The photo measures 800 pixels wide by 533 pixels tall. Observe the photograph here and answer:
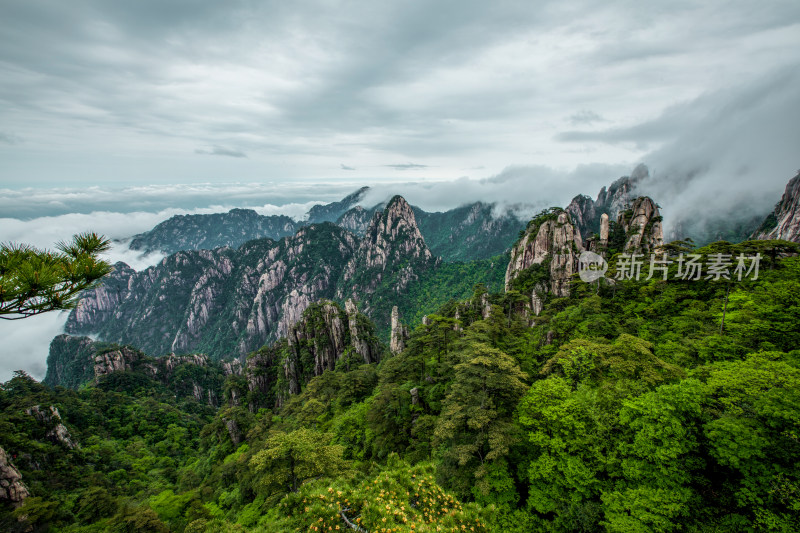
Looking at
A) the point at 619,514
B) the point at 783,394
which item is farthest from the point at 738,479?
the point at 619,514

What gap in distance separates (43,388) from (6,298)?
98727 millimetres

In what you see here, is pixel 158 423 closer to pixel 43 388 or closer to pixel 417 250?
pixel 43 388

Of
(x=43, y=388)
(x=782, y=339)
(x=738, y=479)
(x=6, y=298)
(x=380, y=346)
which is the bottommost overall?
(x=43, y=388)

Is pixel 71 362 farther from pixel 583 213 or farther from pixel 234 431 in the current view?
pixel 583 213

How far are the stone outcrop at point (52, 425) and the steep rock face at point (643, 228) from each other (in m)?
94.5

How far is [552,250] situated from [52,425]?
8876 centimetres

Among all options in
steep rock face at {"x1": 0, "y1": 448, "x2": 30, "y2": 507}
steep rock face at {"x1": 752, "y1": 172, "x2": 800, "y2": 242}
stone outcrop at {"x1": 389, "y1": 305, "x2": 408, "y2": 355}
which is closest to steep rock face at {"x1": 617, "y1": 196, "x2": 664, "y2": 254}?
steep rock face at {"x1": 752, "y1": 172, "x2": 800, "y2": 242}

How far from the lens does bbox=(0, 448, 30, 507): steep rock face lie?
28031 mm

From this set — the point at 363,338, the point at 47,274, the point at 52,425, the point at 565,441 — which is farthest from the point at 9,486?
the point at 363,338

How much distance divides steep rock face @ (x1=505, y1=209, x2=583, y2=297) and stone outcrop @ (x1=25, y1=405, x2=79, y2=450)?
77.6 metres

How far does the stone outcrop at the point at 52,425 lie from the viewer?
145 feet

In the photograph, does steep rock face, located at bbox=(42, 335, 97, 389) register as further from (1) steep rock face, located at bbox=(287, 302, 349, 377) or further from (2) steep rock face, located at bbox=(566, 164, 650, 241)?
(2) steep rock face, located at bbox=(566, 164, 650, 241)

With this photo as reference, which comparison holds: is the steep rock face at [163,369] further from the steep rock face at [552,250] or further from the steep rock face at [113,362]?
the steep rock face at [552,250]

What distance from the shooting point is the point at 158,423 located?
215 feet
